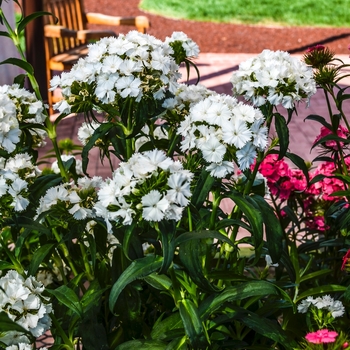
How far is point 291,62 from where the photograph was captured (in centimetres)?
183

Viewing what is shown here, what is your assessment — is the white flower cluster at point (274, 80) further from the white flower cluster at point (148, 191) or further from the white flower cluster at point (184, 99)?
the white flower cluster at point (148, 191)

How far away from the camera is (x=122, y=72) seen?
1.74 m

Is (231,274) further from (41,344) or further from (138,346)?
(41,344)

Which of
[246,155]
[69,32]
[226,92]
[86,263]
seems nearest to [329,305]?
[246,155]

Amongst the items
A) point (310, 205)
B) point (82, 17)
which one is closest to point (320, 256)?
point (310, 205)

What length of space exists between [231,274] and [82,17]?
19.8ft

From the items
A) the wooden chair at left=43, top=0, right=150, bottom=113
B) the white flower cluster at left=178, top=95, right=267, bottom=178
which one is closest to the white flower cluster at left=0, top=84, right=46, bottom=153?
the white flower cluster at left=178, top=95, right=267, bottom=178

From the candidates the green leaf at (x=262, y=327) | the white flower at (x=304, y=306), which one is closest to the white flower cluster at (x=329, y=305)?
the white flower at (x=304, y=306)

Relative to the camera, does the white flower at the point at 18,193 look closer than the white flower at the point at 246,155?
No

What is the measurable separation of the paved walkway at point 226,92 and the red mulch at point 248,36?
2.48ft

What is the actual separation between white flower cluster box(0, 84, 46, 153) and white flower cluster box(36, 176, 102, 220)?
18 centimetres

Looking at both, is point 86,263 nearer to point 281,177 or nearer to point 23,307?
point 23,307

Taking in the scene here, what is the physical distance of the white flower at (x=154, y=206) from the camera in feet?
4.75

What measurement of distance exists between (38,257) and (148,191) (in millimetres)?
562
